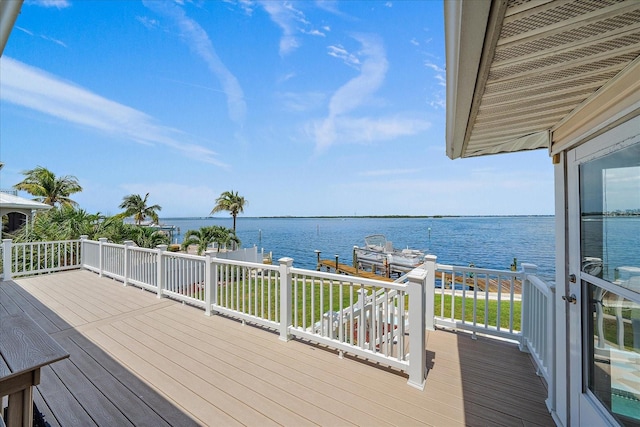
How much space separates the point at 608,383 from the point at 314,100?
12342 mm

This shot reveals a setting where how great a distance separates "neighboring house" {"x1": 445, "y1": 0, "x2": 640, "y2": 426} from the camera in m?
0.88

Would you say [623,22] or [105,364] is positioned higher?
[623,22]

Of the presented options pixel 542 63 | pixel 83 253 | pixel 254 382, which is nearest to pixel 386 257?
pixel 83 253

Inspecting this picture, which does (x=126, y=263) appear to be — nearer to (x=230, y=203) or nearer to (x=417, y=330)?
(x=417, y=330)

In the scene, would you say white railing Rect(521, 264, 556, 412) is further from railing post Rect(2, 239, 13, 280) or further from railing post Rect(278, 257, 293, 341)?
railing post Rect(2, 239, 13, 280)

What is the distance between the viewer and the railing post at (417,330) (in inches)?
98.0

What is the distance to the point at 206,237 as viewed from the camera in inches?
534

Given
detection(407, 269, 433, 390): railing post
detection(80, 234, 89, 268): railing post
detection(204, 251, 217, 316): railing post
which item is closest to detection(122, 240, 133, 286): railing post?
detection(80, 234, 89, 268): railing post

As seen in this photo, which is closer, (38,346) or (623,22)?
(623,22)

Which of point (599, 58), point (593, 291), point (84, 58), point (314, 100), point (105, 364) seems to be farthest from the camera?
point (314, 100)

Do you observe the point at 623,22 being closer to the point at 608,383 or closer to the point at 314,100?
the point at 608,383

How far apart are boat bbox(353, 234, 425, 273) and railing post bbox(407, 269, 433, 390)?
487 inches

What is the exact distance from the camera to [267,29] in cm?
742

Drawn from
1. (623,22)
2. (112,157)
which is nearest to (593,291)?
(623,22)
